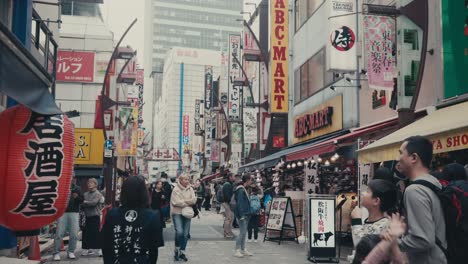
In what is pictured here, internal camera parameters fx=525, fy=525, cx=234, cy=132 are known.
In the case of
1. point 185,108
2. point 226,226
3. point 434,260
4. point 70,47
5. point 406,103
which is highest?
point 185,108

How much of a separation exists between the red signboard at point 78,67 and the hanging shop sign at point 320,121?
18.5 m

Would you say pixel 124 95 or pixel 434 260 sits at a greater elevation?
pixel 124 95

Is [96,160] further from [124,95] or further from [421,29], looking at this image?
[124,95]

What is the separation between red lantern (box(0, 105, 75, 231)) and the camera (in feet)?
18.5

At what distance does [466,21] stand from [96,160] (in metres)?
21.5

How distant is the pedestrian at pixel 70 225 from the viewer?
11633 millimetres

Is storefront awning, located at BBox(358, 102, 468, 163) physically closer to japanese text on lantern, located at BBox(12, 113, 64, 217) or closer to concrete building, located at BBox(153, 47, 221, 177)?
japanese text on lantern, located at BBox(12, 113, 64, 217)

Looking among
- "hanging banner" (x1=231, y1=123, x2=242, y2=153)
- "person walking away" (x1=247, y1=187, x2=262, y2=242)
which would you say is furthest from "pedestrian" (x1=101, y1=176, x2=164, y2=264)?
"hanging banner" (x1=231, y1=123, x2=242, y2=153)

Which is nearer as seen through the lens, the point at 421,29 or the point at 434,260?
the point at 434,260

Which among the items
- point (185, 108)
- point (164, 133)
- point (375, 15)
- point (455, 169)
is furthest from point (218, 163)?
point (164, 133)

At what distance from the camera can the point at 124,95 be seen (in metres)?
55.5

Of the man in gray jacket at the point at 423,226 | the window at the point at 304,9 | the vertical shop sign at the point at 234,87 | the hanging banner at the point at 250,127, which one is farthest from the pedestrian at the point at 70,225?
the vertical shop sign at the point at 234,87

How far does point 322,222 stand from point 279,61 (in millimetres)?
13025

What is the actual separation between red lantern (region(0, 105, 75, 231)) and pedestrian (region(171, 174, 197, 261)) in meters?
5.52
